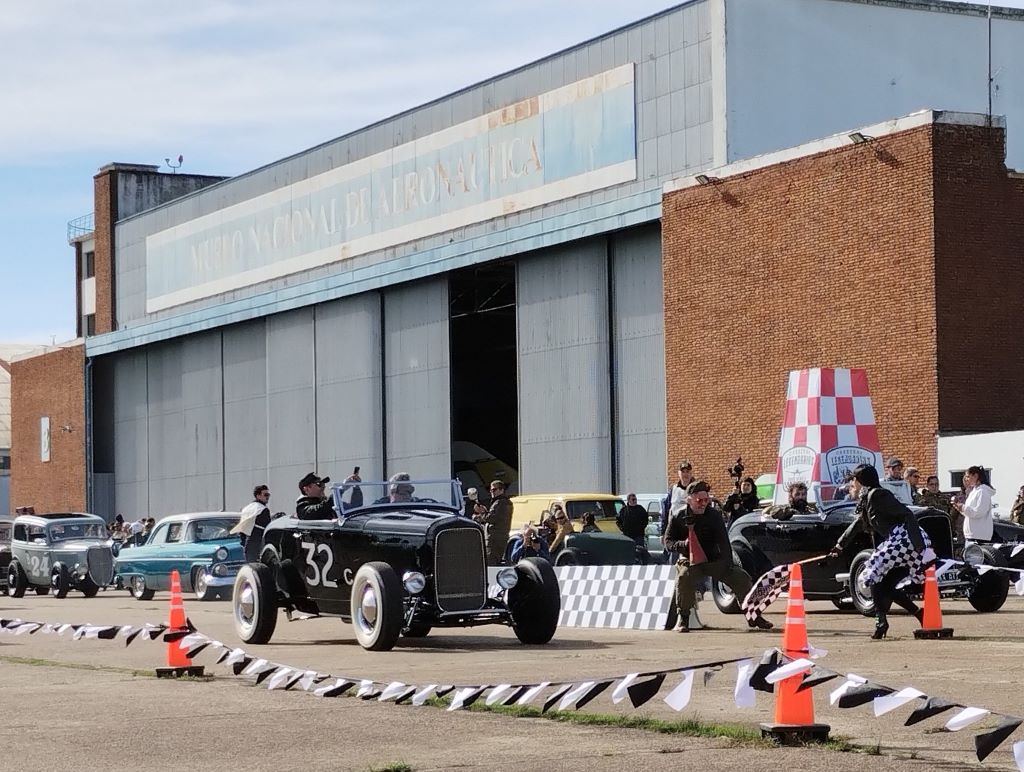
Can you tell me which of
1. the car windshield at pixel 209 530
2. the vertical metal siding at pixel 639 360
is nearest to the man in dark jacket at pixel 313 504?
the car windshield at pixel 209 530

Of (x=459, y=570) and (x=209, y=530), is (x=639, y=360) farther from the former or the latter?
(x=459, y=570)

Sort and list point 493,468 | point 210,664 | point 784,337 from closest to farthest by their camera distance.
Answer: point 210,664, point 784,337, point 493,468

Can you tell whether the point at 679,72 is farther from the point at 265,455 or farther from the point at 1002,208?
the point at 265,455

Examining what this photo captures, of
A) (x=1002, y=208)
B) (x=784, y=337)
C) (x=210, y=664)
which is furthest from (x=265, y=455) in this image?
(x=210, y=664)

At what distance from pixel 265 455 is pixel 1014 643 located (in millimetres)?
37608

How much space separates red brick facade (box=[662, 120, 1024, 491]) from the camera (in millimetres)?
29734

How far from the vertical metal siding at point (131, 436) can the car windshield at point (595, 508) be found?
99.9 ft

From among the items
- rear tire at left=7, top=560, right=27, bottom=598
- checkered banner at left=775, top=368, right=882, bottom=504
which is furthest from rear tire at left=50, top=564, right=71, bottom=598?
checkered banner at left=775, top=368, right=882, bottom=504

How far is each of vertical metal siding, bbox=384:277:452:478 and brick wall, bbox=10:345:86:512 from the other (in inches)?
792

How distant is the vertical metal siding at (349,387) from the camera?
45.6 meters

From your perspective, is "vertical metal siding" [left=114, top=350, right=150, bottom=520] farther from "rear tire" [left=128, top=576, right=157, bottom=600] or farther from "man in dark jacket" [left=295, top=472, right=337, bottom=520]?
"man in dark jacket" [left=295, top=472, right=337, bottom=520]

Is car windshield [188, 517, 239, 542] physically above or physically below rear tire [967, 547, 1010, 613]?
above

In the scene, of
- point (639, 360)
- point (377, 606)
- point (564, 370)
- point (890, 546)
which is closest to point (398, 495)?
point (377, 606)

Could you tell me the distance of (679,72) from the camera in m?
36.5
